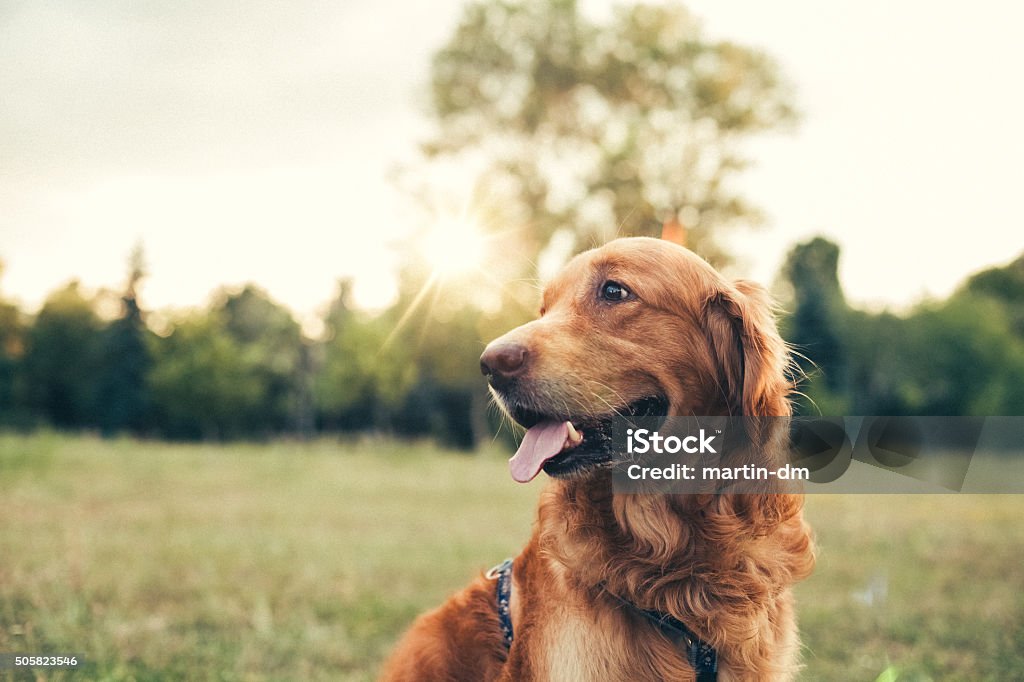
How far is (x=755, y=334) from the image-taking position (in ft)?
8.27

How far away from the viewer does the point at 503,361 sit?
2.35 meters

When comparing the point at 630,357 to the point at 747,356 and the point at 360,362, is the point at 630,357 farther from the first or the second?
the point at 360,362

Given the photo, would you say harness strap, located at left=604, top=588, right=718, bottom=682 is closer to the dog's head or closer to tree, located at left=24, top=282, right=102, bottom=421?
the dog's head

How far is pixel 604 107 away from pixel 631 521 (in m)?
18.0

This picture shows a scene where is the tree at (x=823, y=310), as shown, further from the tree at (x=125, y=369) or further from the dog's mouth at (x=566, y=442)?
the dog's mouth at (x=566, y=442)

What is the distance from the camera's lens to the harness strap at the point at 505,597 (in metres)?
2.50

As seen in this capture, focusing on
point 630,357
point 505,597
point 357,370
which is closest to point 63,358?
point 357,370

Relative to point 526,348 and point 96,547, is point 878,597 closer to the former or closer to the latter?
point 526,348

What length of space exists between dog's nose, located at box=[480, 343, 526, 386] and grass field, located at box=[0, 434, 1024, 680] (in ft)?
7.50

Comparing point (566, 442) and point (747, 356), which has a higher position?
point (747, 356)

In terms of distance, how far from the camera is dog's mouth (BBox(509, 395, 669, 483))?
235cm

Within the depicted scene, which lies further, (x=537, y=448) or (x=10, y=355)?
(x=10, y=355)

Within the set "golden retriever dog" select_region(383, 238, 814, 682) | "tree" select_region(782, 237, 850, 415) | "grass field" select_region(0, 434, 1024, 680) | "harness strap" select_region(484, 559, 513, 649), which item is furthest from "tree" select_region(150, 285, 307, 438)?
"tree" select_region(782, 237, 850, 415)

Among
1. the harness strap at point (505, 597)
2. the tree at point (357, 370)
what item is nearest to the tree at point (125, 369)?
the tree at point (357, 370)
